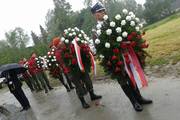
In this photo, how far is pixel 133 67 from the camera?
8.67 metres

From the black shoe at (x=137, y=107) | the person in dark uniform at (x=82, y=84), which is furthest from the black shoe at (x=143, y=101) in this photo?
the person in dark uniform at (x=82, y=84)

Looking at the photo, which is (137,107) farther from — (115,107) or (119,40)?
(119,40)

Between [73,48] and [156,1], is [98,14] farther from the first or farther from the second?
[156,1]

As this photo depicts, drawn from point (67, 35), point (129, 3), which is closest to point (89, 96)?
point (67, 35)

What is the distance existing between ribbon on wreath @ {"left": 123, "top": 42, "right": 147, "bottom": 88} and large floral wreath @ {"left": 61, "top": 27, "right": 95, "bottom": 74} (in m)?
2.63

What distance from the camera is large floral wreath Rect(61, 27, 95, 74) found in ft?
36.9

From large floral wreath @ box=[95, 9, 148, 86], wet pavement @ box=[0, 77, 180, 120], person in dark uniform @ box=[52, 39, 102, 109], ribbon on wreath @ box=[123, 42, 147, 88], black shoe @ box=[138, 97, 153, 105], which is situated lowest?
wet pavement @ box=[0, 77, 180, 120]

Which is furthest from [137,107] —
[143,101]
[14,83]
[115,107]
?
[14,83]

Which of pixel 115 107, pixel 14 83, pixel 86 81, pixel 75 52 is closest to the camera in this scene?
pixel 115 107

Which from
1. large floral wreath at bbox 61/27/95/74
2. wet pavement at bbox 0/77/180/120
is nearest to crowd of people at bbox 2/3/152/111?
large floral wreath at bbox 61/27/95/74

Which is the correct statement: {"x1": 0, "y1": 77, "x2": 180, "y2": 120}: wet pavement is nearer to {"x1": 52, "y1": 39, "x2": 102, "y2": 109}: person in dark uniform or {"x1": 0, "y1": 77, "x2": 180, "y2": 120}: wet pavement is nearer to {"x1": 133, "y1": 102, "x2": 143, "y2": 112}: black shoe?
{"x1": 133, "y1": 102, "x2": 143, "y2": 112}: black shoe

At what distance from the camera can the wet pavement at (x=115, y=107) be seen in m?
8.35

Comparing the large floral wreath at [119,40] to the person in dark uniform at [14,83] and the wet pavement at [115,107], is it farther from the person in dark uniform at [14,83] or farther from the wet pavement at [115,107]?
the person in dark uniform at [14,83]

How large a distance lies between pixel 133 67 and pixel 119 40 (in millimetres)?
729
